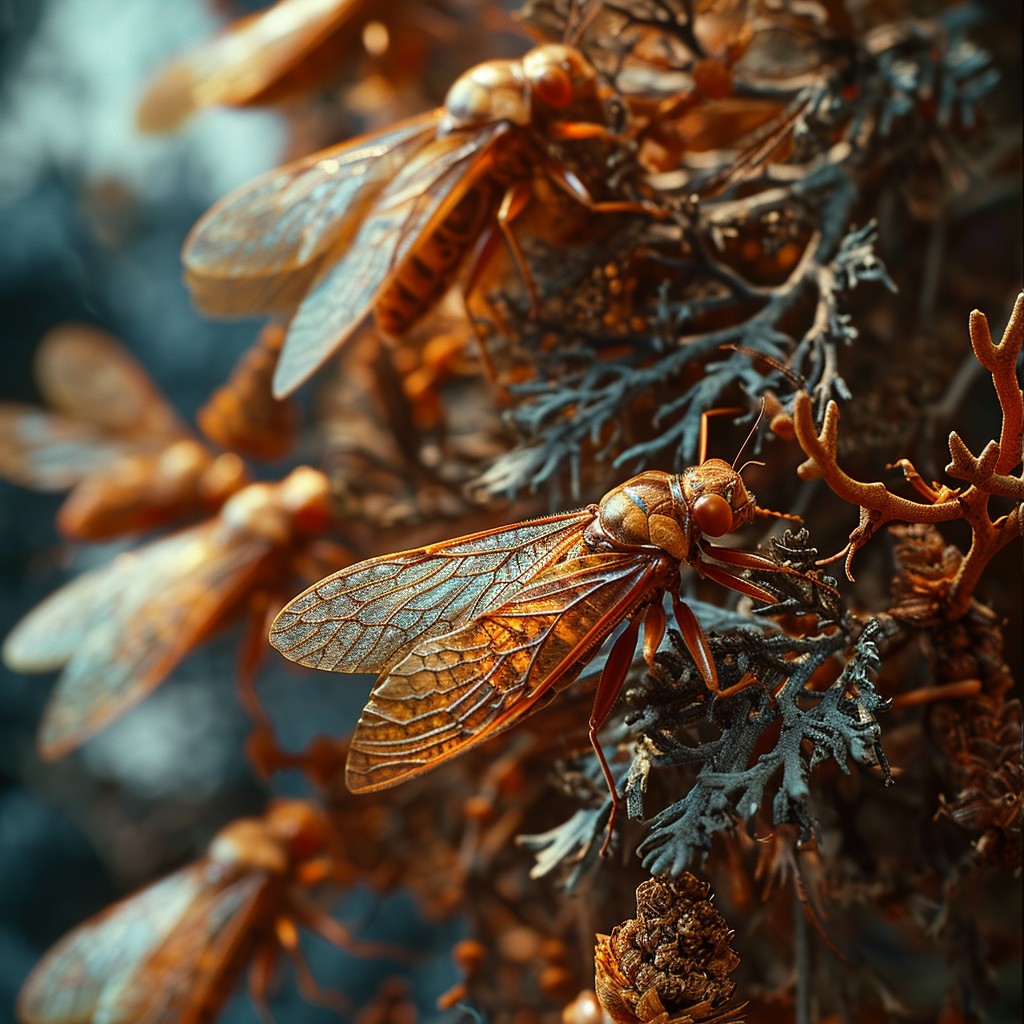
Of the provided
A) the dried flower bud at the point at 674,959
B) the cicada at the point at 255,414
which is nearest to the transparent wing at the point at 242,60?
the cicada at the point at 255,414

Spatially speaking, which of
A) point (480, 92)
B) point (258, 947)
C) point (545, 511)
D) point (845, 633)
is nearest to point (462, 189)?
point (480, 92)

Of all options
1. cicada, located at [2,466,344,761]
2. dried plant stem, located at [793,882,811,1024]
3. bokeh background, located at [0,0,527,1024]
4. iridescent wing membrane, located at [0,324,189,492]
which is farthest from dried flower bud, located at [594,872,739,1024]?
iridescent wing membrane, located at [0,324,189,492]

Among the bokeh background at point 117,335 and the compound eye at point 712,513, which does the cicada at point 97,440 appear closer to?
the bokeh background at point 117,335

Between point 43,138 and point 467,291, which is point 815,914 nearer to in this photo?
point 467,291

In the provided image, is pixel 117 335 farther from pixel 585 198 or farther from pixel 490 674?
pixel 490 674

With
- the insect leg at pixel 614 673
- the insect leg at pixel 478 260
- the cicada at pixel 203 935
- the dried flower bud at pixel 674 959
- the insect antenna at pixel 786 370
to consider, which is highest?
the insect leg at pixel 478 260

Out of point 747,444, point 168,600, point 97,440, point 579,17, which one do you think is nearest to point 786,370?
point 747,444
